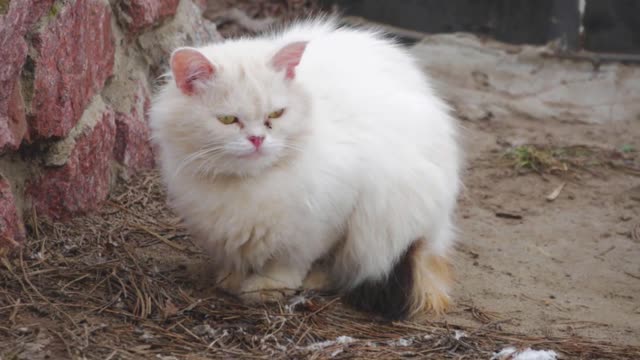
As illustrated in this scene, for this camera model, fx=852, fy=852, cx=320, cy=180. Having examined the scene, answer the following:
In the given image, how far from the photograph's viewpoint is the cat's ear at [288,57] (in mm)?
2508

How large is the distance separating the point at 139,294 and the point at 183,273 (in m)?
0.31

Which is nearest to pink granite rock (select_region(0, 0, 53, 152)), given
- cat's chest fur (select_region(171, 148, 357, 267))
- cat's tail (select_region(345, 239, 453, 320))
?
cat's chest fur (select_region(171, 148, 357, 267))

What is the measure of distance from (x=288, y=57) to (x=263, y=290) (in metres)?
0.77

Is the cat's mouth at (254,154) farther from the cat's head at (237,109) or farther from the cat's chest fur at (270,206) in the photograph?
the cat's chest fur at (270,206)

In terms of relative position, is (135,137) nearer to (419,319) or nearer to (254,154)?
(254,154)

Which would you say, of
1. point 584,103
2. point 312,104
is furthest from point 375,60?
point 584,103

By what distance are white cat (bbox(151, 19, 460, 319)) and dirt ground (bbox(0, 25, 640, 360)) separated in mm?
134

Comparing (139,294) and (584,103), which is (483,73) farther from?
(139,294)

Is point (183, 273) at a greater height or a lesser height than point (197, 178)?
lesser

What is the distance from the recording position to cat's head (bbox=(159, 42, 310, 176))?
7.98 feet

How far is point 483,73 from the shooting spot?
5113 mm

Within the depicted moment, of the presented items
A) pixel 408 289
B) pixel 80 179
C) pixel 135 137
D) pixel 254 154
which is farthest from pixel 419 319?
pixel 135 137

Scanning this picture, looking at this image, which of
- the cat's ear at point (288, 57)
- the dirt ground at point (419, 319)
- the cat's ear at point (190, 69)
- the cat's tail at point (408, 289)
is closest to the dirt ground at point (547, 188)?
the dirt ground at point (419, 319)

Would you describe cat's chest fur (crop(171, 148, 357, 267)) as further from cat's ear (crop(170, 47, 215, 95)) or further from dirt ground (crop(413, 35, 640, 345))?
dirt ground (crop(413, 35, 640, 345))
